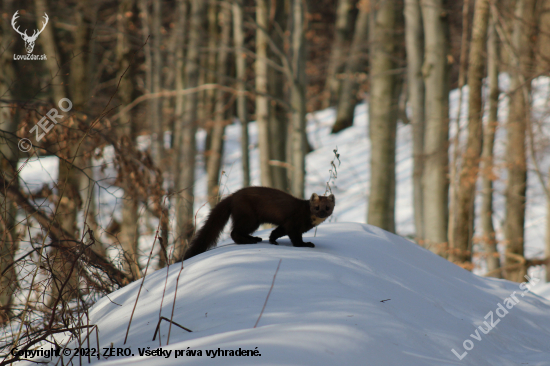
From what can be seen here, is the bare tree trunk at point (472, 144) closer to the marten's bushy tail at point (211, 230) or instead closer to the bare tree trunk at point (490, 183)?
the bare tree trunk at point (490, 183)

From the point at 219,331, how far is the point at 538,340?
7.79 feet

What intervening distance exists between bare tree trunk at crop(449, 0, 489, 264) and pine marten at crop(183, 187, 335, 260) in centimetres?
628

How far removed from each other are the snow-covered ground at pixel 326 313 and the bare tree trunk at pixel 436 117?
188 inches

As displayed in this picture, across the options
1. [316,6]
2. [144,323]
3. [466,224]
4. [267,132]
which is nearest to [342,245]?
[144,323]

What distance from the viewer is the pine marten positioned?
422 cm

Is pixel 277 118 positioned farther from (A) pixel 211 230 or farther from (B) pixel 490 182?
(A) pixel 211 230

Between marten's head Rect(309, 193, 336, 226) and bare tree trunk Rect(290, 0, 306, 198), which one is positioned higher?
bare tree trunk Rect(290, 0, 306, 198)

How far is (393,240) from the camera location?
4648mm

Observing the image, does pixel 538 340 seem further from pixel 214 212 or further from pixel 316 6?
pixel 316 6

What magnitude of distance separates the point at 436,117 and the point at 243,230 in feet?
18.8

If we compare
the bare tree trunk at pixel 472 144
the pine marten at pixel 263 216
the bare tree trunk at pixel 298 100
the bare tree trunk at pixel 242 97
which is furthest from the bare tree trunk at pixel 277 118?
the pine marten at pixel 263 216

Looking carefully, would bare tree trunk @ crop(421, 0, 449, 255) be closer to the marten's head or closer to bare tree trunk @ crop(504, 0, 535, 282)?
bare tree trunk @ crop(504, 0, 535, 282)

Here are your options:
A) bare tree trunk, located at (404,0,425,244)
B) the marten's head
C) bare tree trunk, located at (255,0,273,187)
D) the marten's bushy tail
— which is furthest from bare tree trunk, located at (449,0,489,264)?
the marten's bushy tail

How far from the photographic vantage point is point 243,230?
436 centimetres
